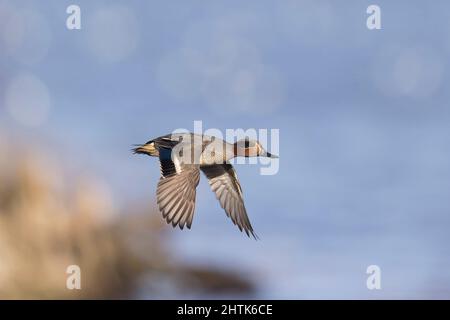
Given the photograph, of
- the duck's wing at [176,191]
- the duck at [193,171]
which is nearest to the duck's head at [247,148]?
the duck at [193,171]

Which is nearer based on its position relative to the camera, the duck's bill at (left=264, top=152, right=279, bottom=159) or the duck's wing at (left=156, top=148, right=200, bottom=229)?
the duck's wing at (left=156, top=148, right=200, bottom=229)

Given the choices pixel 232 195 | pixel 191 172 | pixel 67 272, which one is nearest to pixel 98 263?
pixel 67 272

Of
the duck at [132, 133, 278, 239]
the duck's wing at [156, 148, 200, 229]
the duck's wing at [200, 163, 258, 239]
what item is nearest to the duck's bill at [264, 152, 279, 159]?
the duck at [132, 133, 278, 239]

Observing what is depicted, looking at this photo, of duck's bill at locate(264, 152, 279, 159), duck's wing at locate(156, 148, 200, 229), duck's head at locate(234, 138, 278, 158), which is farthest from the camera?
duck's bill at locate(264, 152, 279, 159)

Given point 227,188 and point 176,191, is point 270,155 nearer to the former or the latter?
point 227,188

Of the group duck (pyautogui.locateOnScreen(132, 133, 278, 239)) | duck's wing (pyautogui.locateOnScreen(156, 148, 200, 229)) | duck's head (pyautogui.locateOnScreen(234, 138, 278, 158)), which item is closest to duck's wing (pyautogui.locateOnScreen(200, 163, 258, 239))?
duck (pyautogui.locateOnScreen(132, 133, 278, 239))

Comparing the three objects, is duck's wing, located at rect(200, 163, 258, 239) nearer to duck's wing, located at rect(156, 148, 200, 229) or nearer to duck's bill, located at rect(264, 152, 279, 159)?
duck's bill, located at rect(264, 152, 279, 159)

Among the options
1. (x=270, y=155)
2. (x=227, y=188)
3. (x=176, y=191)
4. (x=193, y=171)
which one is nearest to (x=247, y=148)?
(x=270, y=155)

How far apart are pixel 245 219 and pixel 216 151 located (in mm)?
894

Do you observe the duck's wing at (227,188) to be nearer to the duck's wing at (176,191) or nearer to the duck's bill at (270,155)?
the duck's bill at (270,155)

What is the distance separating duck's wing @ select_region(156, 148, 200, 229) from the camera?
8.06 metres

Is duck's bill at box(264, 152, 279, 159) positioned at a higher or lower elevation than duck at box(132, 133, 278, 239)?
higher

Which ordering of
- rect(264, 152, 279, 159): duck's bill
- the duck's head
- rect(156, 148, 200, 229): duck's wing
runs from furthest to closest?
rect(264, 152, 279, 159): duck's bill
the duck's head
rect(156, 148, 200, 229): duck's wing

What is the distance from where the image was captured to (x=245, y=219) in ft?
30.1
